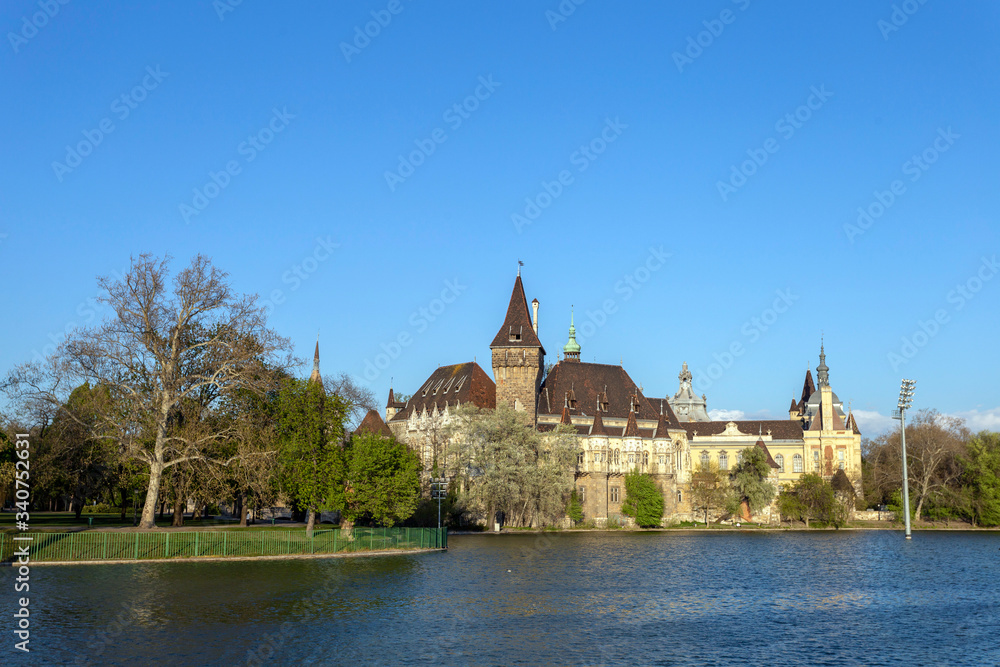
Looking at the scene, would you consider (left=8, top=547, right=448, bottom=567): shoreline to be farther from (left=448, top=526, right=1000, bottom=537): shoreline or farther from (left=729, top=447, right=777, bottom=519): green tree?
(left=729, top=447, right=777, bottom=519): green tree

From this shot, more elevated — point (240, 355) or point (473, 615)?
point (240, 355)

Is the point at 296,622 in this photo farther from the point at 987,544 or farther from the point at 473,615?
the point at 987,544

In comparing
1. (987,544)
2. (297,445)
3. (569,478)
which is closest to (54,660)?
(297,445)

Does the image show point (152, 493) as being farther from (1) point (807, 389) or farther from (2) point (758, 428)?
(1) point (807, 389)

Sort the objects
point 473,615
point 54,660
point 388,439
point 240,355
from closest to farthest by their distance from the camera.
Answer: point 54,660
point 473,615
point 240,355
point 388,439

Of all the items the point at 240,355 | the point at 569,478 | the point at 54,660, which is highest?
the point at 240,355

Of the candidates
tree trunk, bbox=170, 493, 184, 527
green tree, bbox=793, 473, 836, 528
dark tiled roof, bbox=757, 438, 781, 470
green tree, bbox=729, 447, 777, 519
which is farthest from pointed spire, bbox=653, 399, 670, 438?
tree trunk, bbox=170, 493, 184, 527

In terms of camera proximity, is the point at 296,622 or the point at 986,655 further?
the point at 296,622

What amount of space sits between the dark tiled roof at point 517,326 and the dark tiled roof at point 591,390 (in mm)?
4603

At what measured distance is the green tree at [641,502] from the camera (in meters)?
94.4

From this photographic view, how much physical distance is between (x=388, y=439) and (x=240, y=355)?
43.3ft

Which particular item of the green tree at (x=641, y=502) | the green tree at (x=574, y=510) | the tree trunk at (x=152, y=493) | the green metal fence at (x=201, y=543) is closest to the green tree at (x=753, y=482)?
the green tree at (x=641, y=502)

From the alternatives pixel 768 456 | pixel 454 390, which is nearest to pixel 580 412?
pixel 454 390

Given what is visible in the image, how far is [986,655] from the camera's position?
2689 centimetres
